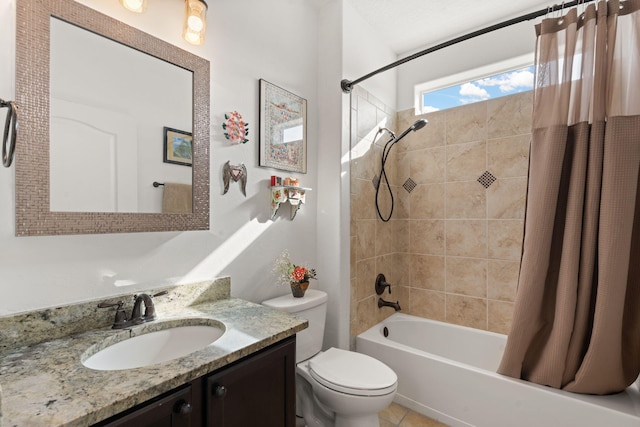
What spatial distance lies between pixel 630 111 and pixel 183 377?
208 cm

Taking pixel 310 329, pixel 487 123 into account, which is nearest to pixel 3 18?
pixel 310 329

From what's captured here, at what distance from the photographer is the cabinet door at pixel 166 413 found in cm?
70

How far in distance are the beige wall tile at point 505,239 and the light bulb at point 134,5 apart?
2.45 metres

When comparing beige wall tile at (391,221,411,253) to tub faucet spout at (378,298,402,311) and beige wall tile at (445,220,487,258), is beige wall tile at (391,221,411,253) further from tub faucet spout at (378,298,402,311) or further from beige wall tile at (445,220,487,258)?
tub faucet spout at (378,298,402,311)

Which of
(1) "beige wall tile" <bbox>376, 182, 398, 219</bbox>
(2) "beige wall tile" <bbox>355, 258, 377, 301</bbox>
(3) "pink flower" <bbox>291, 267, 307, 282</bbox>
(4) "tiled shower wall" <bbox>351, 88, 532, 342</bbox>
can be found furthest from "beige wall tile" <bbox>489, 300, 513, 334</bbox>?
(3) "pink flower" <bbox>291, 267, 307, 282</bbox>

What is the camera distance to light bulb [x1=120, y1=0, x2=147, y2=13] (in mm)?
1125

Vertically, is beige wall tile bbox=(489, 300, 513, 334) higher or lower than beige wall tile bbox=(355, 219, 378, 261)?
lower

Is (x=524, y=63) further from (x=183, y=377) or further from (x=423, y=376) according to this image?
(x=183, y=377)

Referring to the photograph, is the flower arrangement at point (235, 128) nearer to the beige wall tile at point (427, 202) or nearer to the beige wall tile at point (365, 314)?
the beige wall tile at point (365, 314)

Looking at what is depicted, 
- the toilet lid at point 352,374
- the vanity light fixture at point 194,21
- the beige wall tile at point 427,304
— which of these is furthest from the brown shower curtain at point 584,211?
the vanity light fixture at point 194,21

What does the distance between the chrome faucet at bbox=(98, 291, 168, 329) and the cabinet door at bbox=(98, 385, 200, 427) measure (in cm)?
46

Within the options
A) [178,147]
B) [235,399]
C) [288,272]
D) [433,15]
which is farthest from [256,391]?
[433,15]

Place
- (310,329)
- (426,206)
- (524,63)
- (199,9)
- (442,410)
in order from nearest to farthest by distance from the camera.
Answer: (199,9), (310,329), (442,410), (524,63), (426,206)

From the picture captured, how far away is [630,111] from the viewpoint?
135 centimetres
